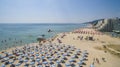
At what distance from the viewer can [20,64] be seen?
23.2 meters

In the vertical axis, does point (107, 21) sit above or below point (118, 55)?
above

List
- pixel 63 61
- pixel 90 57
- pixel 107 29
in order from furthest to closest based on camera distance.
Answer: pixel 107 29
pixel 90 57
pixel 63 61

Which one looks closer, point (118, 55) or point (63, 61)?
point (63, 61)

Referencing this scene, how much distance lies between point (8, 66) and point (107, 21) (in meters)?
72.9

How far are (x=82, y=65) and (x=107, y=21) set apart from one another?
67.0 metres

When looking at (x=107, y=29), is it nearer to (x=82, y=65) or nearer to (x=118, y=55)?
(x=118, y=55)

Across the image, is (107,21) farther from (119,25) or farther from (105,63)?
(105,63)

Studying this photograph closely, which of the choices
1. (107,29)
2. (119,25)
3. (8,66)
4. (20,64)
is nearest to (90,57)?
(20,64)

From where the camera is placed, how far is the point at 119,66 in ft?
74.1

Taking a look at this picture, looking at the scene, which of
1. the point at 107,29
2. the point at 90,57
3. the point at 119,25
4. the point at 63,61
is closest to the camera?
the point at 63,61

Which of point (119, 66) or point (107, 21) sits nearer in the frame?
point (119, 66)

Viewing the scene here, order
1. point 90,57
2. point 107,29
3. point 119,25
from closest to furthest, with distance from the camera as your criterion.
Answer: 1. point 90,57
2. point 107,29
3. point 119,25

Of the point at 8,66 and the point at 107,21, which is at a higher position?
the point at 107,21

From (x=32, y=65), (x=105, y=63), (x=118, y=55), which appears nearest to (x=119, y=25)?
(x=118, y=55)
